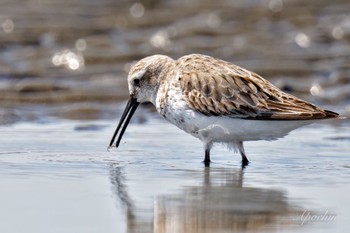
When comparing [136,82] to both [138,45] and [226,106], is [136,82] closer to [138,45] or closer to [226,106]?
[226,106]

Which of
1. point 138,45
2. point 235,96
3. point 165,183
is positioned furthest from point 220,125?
point 138,45

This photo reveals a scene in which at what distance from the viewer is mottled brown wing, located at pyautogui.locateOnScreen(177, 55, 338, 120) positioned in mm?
8453

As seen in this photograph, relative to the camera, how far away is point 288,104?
8531mm

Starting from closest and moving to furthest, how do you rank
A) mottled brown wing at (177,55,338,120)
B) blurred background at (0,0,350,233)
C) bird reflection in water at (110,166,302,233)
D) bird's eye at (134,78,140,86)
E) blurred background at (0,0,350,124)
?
bird reflection in water at (110,166,302,233), blurred background at (0,0,350,233), mottled brown wing at (177,55,338,120), bird's eye at (134,78,140,86), blurred background at (0,0,350,124)

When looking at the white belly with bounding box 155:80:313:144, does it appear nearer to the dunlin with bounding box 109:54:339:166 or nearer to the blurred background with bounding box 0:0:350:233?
the dunlin with bounding box 109:54:339:166

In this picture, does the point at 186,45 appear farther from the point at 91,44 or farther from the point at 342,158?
the point at 342,158

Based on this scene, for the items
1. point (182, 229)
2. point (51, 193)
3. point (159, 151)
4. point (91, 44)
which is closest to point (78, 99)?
point (91, 44)

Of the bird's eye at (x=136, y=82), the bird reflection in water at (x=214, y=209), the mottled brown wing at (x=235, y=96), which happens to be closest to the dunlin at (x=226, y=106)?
the mottled brown wing at (x=235, y=96)

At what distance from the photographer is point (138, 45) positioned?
14648mm

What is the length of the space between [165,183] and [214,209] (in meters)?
1.05

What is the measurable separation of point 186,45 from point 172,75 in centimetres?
543

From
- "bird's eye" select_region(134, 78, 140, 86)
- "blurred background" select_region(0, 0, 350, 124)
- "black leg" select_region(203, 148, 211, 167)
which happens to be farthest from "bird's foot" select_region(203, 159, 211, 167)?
"blurred background" select_region(0, 0, 350, 124)

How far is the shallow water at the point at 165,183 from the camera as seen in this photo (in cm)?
636

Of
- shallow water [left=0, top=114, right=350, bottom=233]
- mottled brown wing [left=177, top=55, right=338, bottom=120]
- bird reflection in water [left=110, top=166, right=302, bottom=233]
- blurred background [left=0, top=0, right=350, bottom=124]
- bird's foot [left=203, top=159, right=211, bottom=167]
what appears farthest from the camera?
blurred background [left=0, top=0, right=350, bottom=124]
